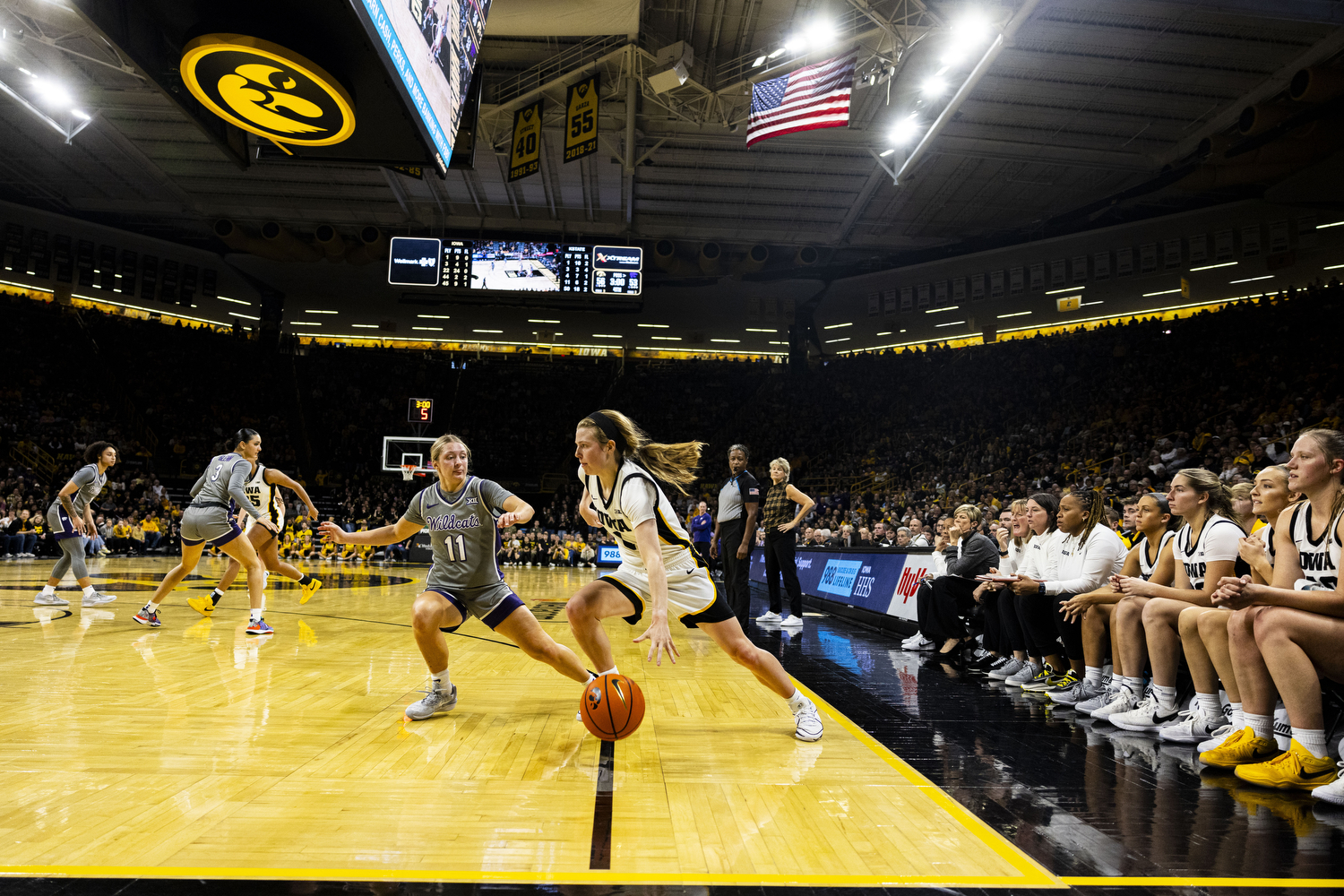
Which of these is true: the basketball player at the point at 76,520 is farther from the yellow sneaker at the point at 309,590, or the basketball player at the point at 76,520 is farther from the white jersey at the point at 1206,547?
the white jersey at the point at 1206,547

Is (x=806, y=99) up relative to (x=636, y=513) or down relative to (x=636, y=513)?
up

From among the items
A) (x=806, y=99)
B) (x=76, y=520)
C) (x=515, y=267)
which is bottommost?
(x=76, y=520)

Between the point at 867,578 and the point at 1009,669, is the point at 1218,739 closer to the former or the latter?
the point at 1009,669

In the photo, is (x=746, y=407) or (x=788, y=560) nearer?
(x=788, y=560)

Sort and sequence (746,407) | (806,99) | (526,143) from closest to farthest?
(806,99) < (526,143) < (746,407)

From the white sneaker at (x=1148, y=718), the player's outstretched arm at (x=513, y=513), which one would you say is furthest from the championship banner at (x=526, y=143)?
the white sneaker at (x=1148, y=718)

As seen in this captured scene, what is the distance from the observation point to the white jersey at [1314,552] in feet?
11.2

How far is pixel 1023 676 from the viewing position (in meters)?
5.87

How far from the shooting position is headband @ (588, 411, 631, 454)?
4.02m

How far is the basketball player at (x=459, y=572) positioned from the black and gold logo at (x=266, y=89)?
9.35 ft

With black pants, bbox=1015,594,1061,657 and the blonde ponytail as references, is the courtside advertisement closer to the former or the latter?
black pants, bbox=1015,594,1061,657

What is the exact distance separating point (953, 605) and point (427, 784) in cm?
520

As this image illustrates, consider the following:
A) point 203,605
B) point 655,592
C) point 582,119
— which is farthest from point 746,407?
point 655,592

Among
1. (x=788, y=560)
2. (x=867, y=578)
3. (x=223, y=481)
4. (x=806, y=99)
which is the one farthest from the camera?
(x=806, y=99)
